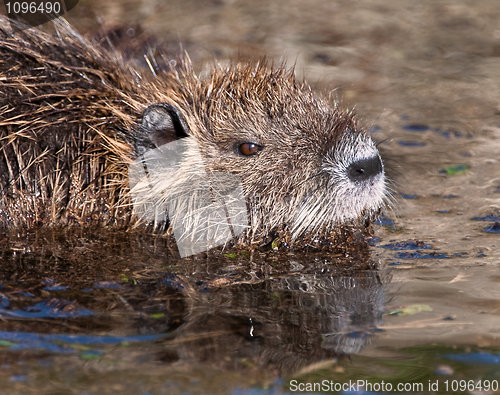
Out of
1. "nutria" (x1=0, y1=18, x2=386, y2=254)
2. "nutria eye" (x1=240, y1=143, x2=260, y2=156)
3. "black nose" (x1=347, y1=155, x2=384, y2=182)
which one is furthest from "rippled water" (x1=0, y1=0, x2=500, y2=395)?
"nutria eye" (x1=240, y1=143, x2=260, y2=156)

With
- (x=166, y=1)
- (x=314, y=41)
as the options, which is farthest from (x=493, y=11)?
(x=166, y=1)

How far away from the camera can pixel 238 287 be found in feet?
12.3

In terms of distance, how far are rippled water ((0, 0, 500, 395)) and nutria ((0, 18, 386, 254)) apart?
0.24 metres

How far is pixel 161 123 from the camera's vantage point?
421cm

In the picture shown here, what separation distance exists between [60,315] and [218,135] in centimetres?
161

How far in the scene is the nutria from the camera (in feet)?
13.7

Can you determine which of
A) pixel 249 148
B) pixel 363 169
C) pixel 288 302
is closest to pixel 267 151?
pixel 249 148

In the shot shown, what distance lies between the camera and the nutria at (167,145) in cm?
416

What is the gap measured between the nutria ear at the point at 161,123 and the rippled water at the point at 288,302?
0.73 meters

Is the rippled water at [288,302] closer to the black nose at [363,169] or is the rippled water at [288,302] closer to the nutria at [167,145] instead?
the nutria at [167,145]

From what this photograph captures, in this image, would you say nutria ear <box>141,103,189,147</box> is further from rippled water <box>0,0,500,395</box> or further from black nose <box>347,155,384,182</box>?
black nose <box>347,155,384,182</box>

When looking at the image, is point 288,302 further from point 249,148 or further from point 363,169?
point 249,148

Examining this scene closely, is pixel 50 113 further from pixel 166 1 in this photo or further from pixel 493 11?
pixel 493 11

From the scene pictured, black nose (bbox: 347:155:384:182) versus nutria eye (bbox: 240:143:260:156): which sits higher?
nutria eye (bbox: 240:143:260:156)
